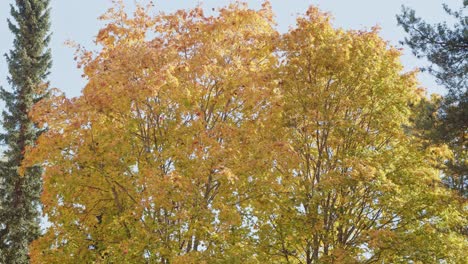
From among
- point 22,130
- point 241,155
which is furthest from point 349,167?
point 22,130

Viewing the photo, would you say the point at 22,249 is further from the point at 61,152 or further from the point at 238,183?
the point at 238,183

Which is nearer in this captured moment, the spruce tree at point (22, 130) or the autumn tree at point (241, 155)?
the autumn tree at point (241, 155)

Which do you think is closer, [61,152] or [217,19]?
[61,152]

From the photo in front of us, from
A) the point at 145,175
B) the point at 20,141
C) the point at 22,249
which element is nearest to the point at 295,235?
the point at 145,175

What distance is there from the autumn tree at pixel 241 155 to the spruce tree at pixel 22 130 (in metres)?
12.2

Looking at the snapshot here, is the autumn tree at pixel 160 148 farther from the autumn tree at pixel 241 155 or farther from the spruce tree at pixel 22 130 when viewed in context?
the spruce tree at pixel 22 130

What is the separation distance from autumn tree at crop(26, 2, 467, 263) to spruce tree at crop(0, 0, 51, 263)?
12190 mm

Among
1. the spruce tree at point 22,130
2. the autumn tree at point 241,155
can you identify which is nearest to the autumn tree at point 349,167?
the autumn tree at point 241,155

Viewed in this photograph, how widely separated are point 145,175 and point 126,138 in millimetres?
1960

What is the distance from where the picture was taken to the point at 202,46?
49.5 ft

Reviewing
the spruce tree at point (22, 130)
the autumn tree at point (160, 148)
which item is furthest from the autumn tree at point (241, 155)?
the spruce tree at point (22, 130)

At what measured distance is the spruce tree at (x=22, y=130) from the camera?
25719 millimetres

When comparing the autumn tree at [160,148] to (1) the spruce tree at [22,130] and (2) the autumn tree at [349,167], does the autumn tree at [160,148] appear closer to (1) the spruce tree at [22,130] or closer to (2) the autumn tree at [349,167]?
(2) the autumn tree at [349,167]

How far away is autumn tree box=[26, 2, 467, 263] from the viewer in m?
13.0
